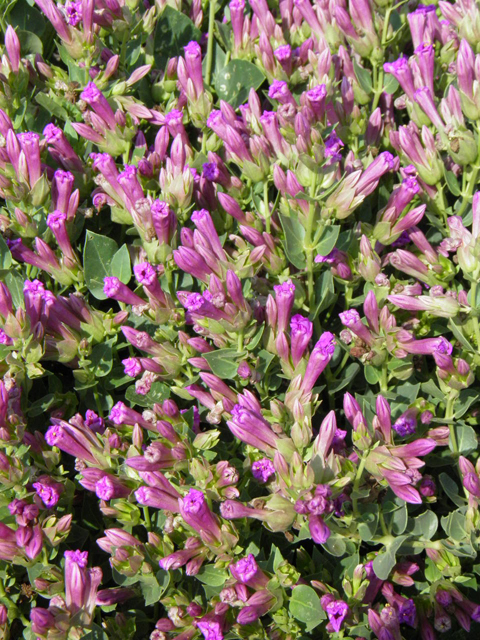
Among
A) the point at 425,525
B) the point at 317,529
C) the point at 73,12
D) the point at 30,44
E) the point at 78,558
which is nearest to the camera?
the point at 317,529

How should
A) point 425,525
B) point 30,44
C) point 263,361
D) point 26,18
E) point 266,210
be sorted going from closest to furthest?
point 425,525
point 263,361
point 266,210
point 30,44
point 26,18

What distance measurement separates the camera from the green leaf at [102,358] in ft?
7.15

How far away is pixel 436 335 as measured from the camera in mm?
2289

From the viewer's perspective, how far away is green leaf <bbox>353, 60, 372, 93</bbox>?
260 centimetres

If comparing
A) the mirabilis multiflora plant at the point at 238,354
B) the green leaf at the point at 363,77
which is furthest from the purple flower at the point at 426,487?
the green leaf at the point at 363,77

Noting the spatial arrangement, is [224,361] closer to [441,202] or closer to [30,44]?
[441,202]

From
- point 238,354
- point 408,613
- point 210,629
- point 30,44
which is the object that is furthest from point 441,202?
point 30,44

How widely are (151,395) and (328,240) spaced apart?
722mm

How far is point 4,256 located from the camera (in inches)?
88.7

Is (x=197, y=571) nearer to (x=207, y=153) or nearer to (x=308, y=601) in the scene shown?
(x=308, y=601)

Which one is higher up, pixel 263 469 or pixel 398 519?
pixel 263 469

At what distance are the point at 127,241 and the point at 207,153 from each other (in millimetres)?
444

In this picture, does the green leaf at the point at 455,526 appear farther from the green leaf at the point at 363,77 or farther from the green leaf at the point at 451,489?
the green leaf at the point at 363,77

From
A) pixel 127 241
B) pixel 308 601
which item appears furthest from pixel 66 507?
pixel 127 241
